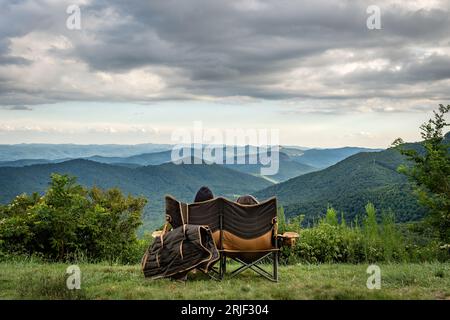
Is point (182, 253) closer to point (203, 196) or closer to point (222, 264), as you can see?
point (222, 264)

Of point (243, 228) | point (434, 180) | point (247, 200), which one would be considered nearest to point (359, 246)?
point (434, 180)

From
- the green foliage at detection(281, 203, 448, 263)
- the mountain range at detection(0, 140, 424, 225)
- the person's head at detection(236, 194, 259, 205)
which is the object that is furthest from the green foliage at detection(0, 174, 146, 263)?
the green foliage at detection(281, 203, 448, 263)

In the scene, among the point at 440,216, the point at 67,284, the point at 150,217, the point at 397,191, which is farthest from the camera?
the point at 150,217

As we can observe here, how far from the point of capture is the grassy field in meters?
6.11

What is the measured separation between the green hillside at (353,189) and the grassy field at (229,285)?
41.8 metres

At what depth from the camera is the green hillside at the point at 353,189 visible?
6450cm

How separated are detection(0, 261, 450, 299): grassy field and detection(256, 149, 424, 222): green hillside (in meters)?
41.8

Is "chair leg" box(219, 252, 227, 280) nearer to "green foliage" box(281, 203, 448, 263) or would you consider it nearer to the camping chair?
the camping chair

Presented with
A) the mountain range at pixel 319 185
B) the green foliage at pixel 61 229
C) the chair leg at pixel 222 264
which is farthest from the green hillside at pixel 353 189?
the chair leg at pixel 222 264

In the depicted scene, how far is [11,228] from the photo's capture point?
10.6 m
